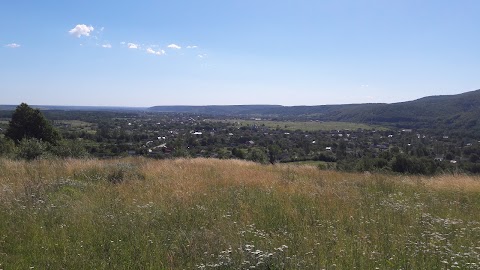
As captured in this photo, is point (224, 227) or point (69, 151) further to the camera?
point (69, 151)

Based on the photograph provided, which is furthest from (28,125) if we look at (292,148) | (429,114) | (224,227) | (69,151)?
(429,114)

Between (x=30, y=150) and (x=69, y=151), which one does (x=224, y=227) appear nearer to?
(x=30, y=150)

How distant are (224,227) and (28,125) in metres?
26.6

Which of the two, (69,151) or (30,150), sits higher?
(30,150)

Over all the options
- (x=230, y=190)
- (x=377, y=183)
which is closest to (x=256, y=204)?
(x=230, y=190)

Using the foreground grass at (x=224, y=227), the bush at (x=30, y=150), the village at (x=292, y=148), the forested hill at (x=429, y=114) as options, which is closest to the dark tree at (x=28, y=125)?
the village at (x=292, y=148)

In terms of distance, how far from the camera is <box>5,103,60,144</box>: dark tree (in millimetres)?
26719

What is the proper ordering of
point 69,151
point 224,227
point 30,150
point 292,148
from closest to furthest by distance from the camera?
1. point 224,227
2. point 30,150
3. point 69,151
4. point 292,148

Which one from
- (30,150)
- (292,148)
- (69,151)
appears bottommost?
(292,148)

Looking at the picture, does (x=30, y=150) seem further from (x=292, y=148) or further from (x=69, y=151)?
(x=292, y=148)

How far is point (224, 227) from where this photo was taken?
5.42m

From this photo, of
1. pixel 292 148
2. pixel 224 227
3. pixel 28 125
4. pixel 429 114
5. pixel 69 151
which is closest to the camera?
pixel 224 227

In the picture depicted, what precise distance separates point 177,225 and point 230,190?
2.72 meters

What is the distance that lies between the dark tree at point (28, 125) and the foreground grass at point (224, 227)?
776 inches
